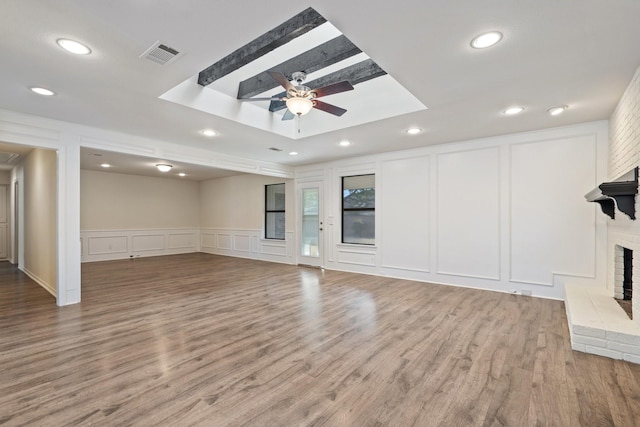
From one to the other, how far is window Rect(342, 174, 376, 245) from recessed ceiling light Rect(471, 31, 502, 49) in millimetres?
4130

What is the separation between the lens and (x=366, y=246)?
20.8 ft

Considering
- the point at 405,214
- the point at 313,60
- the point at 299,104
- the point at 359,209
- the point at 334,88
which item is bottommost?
the point at 405,214

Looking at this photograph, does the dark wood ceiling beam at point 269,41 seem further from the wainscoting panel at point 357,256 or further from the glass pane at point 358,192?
the wainscoting panel at point 357,256

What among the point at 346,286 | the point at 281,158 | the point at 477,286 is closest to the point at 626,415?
the point at 477,286

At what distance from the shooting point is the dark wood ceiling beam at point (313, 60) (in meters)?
2.79

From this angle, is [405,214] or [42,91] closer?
[42,91]

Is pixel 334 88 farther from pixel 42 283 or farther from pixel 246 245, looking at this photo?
pixel 246 245

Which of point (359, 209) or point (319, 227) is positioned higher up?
point (359, 209)

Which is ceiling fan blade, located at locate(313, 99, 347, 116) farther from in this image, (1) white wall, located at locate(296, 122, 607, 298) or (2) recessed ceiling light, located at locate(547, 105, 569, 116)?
(1) white wall, located at locate(296, 122, 607, 298)

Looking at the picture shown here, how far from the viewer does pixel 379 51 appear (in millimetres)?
→ 2330

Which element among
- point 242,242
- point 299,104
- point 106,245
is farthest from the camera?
point 242,242

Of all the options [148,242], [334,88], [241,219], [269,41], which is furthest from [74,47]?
[148,242]

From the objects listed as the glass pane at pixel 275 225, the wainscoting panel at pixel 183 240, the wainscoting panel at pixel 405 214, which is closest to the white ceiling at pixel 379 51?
the wainscoting panel at pixel 405 214

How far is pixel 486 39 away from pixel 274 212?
22.3ft
